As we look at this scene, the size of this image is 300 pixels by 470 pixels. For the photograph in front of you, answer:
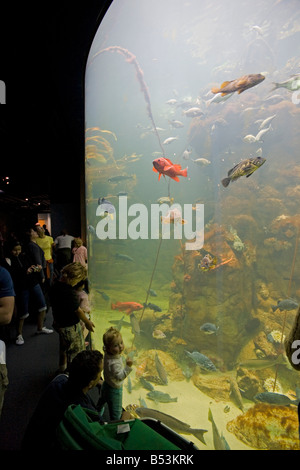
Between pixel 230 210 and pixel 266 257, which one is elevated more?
pixel 230 210

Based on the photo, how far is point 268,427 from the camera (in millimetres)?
2514

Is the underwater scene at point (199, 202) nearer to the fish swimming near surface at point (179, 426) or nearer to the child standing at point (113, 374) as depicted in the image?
the fish swimming near surface at point (179, 426)

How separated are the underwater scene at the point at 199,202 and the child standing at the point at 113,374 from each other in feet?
2.62

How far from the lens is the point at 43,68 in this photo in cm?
396

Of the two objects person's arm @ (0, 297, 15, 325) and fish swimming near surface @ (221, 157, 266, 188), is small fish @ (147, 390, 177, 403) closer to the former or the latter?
person's arm @ (0, 297, 15, 325)

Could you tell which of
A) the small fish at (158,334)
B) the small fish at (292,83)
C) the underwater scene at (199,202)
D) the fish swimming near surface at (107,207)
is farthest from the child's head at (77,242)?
the small fish at (292,83)

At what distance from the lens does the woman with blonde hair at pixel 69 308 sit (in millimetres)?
2715

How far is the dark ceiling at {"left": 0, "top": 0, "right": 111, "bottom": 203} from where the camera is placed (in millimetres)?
3012

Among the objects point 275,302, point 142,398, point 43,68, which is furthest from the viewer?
point 43,68

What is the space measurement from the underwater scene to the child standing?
797mm

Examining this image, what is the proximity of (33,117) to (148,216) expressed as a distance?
13.3 feet

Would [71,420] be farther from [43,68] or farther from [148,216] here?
[43,68]

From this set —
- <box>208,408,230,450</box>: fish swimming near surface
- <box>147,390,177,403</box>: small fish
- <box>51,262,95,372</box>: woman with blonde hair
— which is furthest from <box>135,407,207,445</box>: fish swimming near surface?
<box>51,262,95,372</box>: woman with blonde hair
